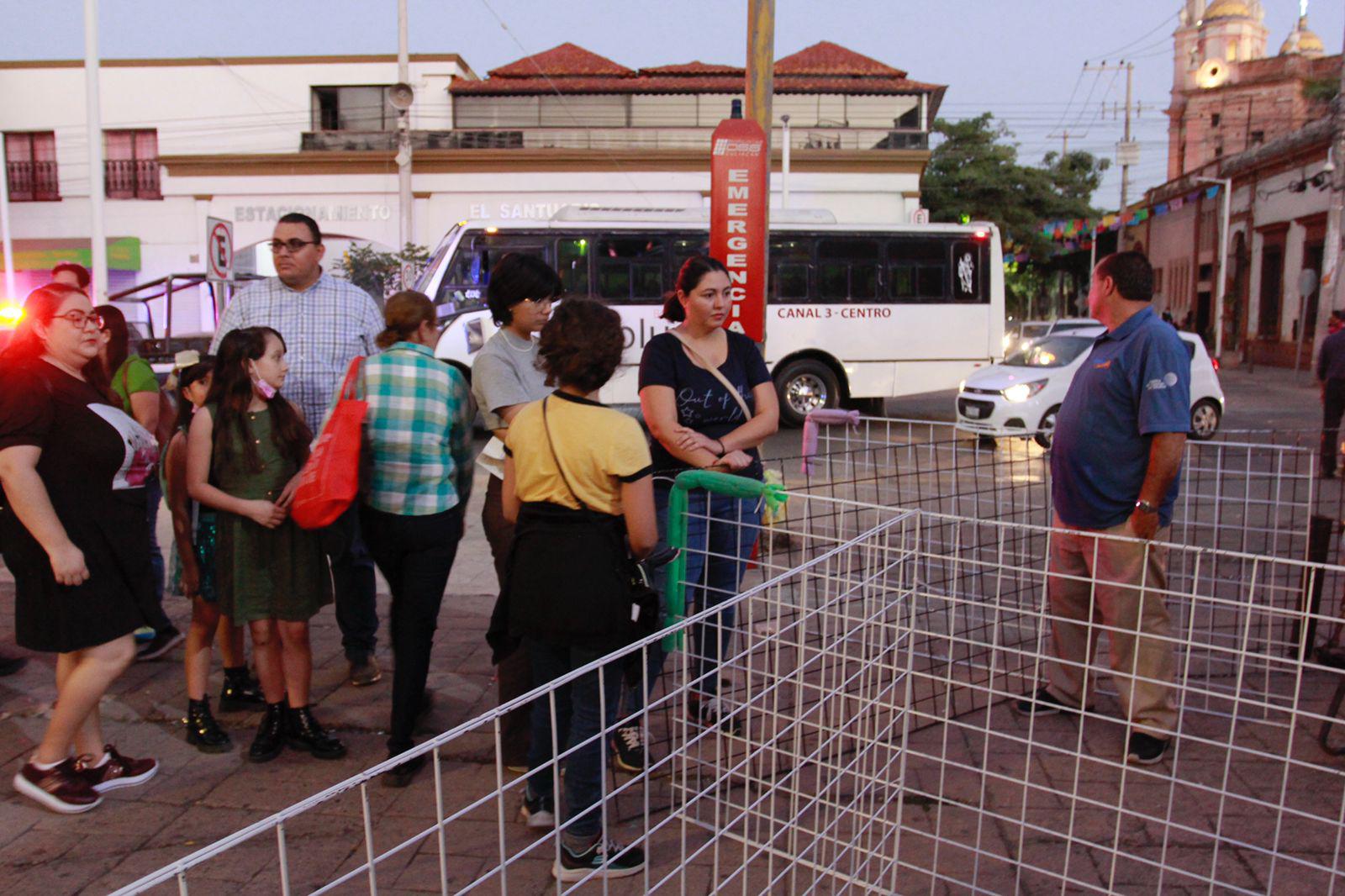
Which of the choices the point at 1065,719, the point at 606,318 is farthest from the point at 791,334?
the point at 606,318

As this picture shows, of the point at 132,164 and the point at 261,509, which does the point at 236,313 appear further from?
the point at 132,164

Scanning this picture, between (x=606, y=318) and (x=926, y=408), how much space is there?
1649 centimetres

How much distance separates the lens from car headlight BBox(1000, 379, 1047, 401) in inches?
486

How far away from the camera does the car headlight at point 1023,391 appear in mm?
→ 12336

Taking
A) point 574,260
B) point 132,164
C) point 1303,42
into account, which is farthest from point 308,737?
point 1303,42

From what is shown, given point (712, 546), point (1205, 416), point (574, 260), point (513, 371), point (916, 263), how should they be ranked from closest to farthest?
1. point (513, 371)
2. point (712, 546)
3. point (1205, 416)
4. point (574, 260)
5. point (916, 263)

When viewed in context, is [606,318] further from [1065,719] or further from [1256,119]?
[1256,119]

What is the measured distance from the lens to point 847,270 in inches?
591

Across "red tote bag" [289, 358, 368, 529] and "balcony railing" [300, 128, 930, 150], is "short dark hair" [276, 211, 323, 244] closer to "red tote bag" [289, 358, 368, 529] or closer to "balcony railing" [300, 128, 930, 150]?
"red tote bag" [289, 358, 368, 529]

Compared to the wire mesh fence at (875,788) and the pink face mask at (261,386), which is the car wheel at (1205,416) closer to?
the wire mesh fence at (875,788)

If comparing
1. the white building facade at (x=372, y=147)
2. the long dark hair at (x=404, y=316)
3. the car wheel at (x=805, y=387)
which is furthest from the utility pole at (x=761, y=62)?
the white building facade at (x=372, y=147)

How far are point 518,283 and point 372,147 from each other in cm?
2469

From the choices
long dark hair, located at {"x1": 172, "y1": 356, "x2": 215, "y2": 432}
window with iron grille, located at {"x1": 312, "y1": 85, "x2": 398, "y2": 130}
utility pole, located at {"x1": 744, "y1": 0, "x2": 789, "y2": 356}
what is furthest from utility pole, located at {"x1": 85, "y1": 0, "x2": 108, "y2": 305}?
window with iron grille, located at {"x1": 312, "y1": 85, "x2": 398, "y2": 130}

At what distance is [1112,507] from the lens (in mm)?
3629
